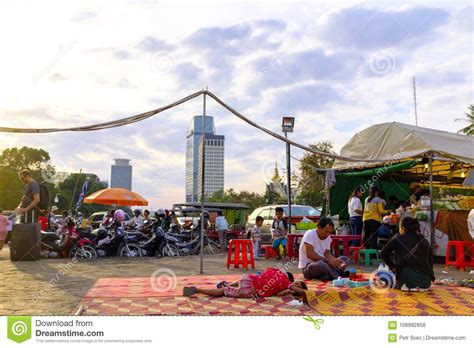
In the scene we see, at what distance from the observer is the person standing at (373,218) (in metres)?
11.3

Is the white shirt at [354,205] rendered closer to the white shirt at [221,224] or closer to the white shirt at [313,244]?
the white shirt at [313,244]

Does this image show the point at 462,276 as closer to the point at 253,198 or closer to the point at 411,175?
the point at 411,175

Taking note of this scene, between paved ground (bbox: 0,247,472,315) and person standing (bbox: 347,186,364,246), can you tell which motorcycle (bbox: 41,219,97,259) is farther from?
person standing (bbox: 347,186,364,246)

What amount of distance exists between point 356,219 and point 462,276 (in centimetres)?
359

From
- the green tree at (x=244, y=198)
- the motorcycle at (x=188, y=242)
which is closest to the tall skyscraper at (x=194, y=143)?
the motorcycle at (x=188, y=242)

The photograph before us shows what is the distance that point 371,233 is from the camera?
1136 cm

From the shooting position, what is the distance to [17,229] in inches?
436

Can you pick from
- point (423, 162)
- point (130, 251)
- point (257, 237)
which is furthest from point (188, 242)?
point (423, 162)

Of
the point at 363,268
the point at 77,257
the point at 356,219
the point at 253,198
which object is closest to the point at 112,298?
the point at 363,268

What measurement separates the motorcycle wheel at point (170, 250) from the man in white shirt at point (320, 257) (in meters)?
5.95

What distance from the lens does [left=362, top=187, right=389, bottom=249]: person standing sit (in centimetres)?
1126

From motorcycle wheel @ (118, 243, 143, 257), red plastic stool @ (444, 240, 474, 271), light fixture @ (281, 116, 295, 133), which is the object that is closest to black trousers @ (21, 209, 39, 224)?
motorcycle wheel @ (118, 243, 143, 257)

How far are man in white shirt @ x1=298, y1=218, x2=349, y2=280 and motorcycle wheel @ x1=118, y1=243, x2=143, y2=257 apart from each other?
20.2 ft

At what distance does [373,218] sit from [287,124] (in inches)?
118
